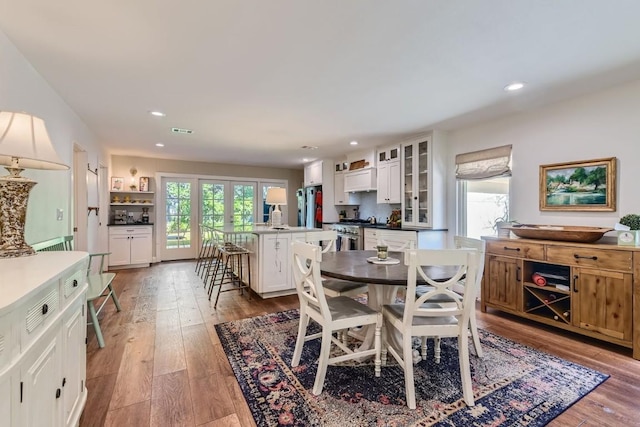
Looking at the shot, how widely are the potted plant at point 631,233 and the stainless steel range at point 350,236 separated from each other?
11.0 feet

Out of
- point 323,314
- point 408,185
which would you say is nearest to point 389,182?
point 408,185

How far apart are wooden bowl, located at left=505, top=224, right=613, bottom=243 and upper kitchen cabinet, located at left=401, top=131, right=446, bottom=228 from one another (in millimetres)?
1082

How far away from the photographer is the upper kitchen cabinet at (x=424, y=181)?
4.19 meters

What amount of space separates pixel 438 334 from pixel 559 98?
9.12 feet

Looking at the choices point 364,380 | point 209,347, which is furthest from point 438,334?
point 209,347

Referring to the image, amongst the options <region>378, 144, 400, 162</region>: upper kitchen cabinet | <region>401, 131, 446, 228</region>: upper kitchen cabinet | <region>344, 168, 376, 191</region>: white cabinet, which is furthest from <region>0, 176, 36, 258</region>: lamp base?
<region>344, 168, 376, 191</region>: white cabinet

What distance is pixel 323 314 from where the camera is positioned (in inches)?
75.8

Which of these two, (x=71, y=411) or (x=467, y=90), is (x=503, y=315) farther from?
(x=71, y=411)

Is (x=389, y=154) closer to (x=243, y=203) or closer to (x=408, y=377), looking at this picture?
(x=408, y=377)

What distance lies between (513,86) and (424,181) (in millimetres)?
1847

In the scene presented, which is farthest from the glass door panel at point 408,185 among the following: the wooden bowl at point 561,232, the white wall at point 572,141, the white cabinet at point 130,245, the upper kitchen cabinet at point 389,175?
the white cabinet at point 130,245

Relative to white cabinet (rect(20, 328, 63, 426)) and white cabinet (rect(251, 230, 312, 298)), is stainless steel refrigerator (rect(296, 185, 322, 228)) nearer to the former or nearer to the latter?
white cabinet (rect(251, 230, 312, 298))

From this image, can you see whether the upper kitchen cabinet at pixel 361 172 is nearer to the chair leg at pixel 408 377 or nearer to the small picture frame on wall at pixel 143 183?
the chair leg at pixel 408 377

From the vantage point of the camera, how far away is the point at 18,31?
187cm
